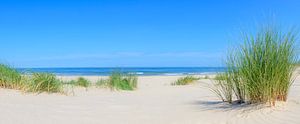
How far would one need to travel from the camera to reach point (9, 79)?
7453 millimetres

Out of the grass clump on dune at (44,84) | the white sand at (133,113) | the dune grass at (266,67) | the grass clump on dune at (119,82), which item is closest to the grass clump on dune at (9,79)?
the grass clump on dune at (44,84)

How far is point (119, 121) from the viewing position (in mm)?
4906

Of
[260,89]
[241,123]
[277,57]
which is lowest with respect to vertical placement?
[241,123]

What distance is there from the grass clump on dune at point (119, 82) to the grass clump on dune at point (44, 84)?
2488 mm

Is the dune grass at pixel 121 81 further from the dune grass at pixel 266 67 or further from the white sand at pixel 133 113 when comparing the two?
the dune grass at pixel 266 67

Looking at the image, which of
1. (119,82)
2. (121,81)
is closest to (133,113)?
(119,82)

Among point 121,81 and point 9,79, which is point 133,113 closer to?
point 9,79

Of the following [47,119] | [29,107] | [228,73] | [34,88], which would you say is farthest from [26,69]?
[228,73]

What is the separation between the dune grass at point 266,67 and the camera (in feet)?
16.6

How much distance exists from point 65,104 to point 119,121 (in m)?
1.48

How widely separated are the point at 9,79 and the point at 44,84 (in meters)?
0.72

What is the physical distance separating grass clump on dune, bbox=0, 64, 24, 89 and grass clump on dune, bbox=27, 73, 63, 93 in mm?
274

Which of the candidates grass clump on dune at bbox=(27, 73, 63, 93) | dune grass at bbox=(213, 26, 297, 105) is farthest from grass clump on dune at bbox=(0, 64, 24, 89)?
dune grass at bbox=(213, 26, 297, 105)

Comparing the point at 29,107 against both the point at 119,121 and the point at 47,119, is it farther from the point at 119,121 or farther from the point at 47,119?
the point at 119,121
